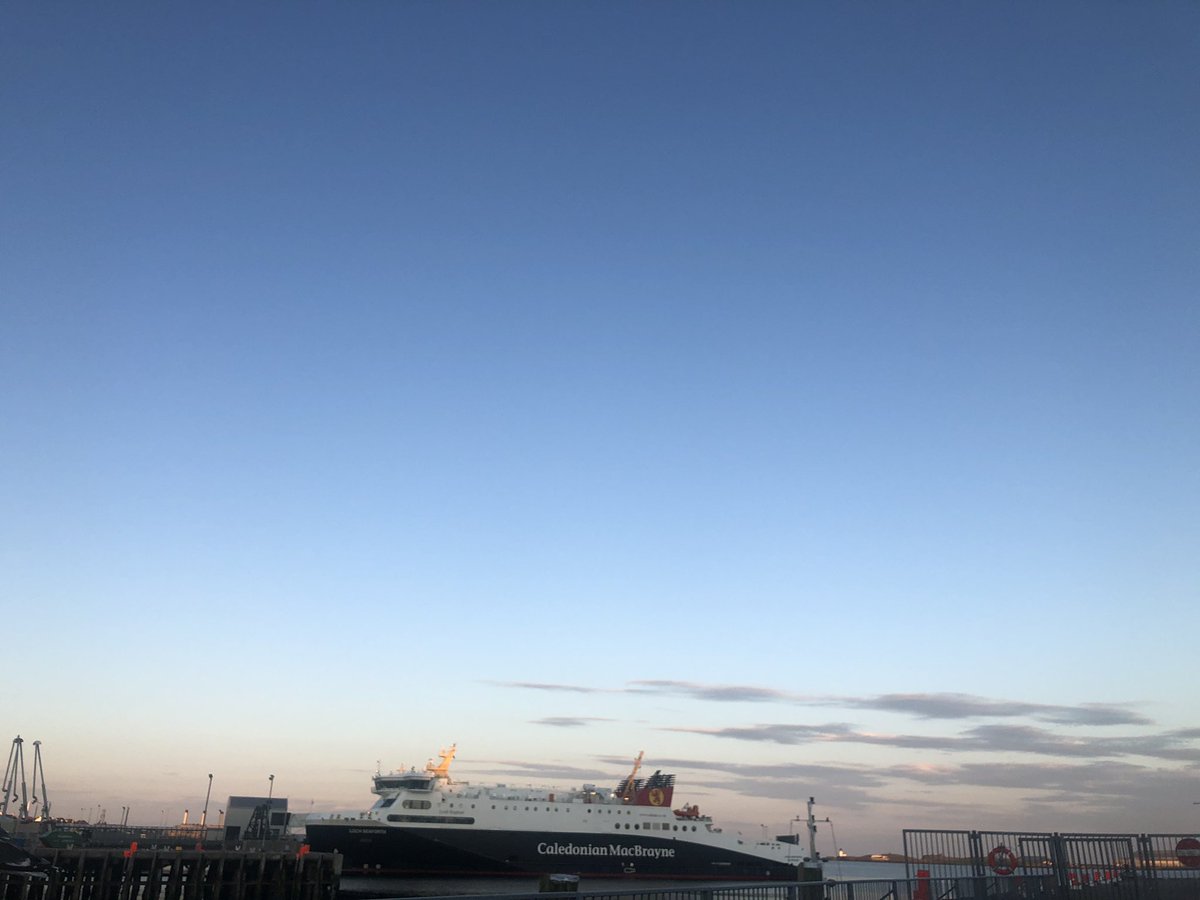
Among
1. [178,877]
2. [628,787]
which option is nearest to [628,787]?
[628,787]

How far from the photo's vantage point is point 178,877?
3978cm

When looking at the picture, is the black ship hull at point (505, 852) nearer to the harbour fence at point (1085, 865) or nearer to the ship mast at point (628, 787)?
the ship mast at point (628, 787)

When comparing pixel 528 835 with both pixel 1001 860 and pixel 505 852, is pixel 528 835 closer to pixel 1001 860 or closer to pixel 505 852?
pixel 505 852

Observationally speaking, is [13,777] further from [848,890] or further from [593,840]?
[848,890]

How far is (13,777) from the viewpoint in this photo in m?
123

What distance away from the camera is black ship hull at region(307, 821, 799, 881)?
6300cm

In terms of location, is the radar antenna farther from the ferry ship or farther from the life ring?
the life ring

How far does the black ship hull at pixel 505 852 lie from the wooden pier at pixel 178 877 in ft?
58.6

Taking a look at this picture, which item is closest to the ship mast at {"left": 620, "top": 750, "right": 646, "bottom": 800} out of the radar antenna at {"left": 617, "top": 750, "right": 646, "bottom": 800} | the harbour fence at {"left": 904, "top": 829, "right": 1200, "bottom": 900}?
the radar antenna at {"left": 617, "top": 750, "right": 646, "bottom": 800}

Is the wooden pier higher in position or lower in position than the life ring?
lower

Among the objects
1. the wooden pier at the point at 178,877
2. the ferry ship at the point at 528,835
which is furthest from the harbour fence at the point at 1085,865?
the ferry ship at the point at 528,835

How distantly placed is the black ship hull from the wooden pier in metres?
17.9

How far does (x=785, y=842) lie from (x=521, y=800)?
26189mm

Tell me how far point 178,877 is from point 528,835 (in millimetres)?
30587
